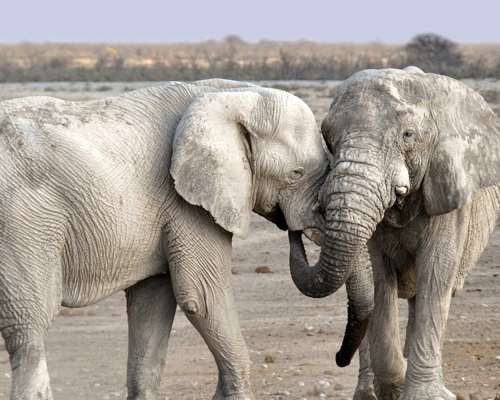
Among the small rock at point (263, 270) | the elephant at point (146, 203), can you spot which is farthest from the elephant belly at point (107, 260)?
the small rock at point (263, 270)

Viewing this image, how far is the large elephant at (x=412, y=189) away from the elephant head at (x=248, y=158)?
0.52 feet

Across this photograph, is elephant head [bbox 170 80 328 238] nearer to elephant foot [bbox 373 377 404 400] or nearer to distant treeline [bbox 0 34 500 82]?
elephant foot [bbox 373 377 404 400]

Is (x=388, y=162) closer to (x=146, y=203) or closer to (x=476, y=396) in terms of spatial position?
(x=146, y=203)

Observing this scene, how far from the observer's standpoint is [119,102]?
6.36 meters

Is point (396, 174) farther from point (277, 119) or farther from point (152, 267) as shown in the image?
point (152, 267)

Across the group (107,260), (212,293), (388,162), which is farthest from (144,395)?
(388,162)

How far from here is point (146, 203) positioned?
618cm

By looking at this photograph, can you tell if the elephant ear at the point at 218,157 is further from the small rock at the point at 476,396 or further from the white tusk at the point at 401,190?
the small rock at the point at 476,396

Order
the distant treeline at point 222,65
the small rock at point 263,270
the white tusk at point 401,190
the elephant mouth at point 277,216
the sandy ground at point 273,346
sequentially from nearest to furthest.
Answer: the white tusk at point 401,190
the elephant mouth at point 277,216
the sandy ground at point 273,346
the small rock at point 263,270
the distant treeline at point 222,65

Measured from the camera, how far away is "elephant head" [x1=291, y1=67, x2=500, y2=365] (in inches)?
238

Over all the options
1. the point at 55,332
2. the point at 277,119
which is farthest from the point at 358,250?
the point at 55,332

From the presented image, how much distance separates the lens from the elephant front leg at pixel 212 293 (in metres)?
6.21

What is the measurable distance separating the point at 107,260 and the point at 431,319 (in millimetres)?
1752

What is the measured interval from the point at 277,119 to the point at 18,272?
1.59 metres
